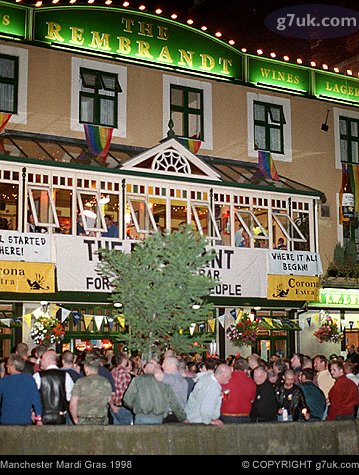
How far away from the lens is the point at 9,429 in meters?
10.1

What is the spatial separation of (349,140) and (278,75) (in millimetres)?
3926

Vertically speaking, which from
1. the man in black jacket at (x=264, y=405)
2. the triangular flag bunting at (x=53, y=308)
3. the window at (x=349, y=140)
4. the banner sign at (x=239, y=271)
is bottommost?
the man in black jacket at (x=264, y=405)

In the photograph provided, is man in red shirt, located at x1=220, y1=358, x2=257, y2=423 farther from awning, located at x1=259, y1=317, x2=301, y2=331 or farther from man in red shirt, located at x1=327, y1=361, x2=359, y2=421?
awning, located at x1=259, y1=317, x2=301, y2=331

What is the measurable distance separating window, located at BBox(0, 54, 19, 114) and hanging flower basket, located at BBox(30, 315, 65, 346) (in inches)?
266

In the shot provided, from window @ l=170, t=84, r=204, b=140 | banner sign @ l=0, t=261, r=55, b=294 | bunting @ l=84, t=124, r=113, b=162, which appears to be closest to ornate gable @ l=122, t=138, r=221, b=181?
bunting @ l=84, t=124, r=113, b=162

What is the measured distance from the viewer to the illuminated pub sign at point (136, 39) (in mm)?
24172

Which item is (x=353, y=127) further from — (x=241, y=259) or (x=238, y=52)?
(x=241, y=259)

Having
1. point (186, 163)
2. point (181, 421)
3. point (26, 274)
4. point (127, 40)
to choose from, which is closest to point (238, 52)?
point (127, 40)

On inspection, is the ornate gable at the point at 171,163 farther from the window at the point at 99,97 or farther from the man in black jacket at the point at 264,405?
the man in black jacket at the point at 264,405

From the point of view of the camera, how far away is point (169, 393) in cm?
1118

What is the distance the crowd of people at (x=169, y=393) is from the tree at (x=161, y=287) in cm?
93

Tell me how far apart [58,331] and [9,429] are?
10.7m

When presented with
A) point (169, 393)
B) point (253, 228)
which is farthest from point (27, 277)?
point (169, 393)

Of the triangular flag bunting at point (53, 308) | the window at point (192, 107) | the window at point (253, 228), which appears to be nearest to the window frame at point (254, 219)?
the window at point (253, 228)
